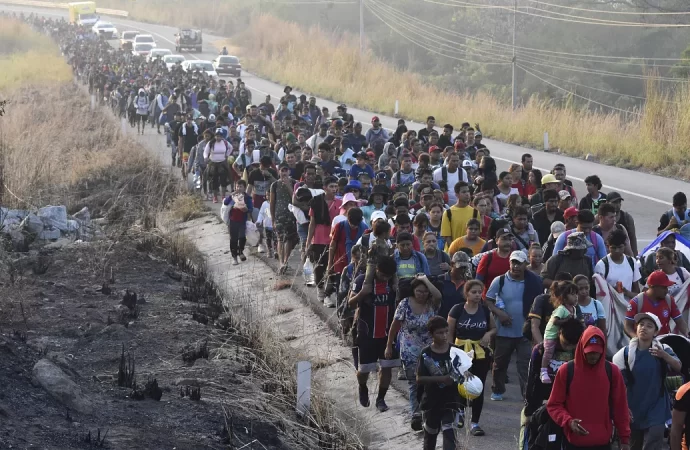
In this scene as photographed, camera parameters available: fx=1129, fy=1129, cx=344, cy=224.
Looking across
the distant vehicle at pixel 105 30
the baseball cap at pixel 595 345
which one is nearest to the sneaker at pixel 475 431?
the baseball cap at pixel 595 345

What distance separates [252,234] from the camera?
1919cm

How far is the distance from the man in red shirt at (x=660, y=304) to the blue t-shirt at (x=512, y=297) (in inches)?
43.3

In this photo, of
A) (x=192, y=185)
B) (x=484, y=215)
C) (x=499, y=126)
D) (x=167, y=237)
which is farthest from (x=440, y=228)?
(x=499, y=126)

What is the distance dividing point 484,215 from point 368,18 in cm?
7477

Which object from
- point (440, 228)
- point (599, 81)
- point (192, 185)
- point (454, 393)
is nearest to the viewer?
point (454, 393)

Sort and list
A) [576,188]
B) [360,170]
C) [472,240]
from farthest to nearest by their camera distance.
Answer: [576,188] < [360,170] < [472,240]

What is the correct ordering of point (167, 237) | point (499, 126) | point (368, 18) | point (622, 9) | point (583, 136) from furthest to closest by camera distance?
point (368, 18), point (622, 9), point (499, 126), point (583, 136), point (167, 237)

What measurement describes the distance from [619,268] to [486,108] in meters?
27.2

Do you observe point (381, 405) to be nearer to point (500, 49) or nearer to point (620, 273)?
point (620, 273)

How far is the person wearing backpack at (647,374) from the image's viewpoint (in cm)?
793

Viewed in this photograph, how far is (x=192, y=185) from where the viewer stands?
934 inches

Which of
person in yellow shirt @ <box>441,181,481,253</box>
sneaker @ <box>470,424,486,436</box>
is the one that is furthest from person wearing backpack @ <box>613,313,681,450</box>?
person in yellow shirt @ <box>441,181,481,253</box>

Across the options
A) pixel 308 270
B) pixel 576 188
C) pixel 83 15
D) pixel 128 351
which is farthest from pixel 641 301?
pixel 83 15

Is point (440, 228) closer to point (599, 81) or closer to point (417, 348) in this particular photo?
point (417, 348)
